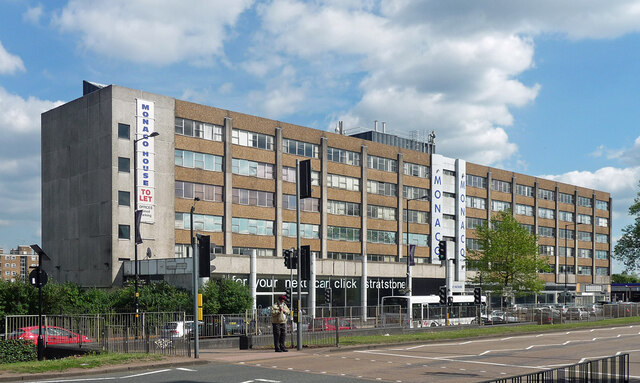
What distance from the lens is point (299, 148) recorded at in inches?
2704

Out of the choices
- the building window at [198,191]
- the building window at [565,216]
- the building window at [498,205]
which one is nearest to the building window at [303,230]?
the building window at [198,191]

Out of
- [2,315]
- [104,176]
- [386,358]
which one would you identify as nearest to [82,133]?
[104,176]

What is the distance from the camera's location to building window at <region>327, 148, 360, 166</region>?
236 ft

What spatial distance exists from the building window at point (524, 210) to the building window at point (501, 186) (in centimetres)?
320

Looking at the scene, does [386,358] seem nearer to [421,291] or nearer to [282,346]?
[282,346]

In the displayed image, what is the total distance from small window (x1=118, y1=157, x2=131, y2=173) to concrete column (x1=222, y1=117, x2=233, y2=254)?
905 centimetres

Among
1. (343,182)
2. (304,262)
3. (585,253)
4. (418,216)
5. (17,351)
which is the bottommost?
(585,253)

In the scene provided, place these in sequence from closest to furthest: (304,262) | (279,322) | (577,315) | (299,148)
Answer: (279,322) < (304,262) < (577,315) < (299,148)

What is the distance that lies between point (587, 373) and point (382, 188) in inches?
2593

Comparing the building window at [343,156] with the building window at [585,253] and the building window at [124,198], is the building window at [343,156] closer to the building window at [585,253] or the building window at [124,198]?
the building window at [124,198]

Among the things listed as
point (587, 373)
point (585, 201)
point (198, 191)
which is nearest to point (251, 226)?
point (198, 191)

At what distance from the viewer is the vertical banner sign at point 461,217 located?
279 feet

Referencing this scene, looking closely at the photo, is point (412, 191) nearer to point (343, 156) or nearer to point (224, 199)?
point (343, 156)

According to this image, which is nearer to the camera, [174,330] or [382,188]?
[174,330]
